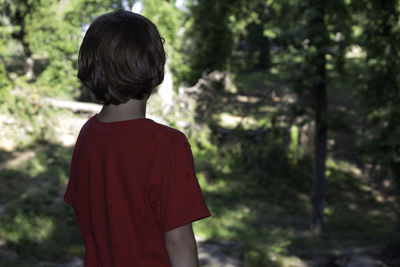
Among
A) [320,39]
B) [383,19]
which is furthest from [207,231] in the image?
[383,19]

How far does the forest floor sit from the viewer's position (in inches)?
290

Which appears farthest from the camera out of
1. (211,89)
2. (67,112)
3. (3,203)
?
(211,89)

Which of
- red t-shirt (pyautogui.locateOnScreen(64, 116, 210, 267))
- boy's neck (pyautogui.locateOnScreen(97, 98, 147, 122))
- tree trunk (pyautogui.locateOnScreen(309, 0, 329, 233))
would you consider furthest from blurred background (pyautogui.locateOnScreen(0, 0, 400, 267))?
boy's neck (pyautogui.locateOnScreen(97, 98, 147, 122))

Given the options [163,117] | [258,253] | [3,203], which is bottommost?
[258,253]

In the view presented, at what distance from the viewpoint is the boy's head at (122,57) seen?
134 cm

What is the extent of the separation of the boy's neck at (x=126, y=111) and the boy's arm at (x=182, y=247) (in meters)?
0.38

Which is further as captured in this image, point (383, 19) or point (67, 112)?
point (67, 112)

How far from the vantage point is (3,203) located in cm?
956

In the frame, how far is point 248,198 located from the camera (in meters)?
13.6

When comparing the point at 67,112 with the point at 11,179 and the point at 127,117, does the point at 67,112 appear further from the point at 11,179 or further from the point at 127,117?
the point at 127,117

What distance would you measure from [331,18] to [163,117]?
18.8 feet

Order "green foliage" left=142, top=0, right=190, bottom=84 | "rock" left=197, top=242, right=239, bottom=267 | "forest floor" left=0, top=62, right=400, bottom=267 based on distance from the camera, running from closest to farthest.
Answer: "rock" left=197, top=242, right=239, bottom=267
"forest floor" left=0, top=62, right=400, bottom=267
"green foliage" left=142, top=0, right=190, bottom=84

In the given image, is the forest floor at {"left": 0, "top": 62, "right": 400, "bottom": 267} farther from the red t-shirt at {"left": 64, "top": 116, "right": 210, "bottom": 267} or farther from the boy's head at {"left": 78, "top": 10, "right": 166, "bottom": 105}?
the boy's head at {"left": 78, "top": 10, "right": 166, "bottom": 105}

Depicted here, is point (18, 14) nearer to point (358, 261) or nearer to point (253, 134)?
point (253, 134)
